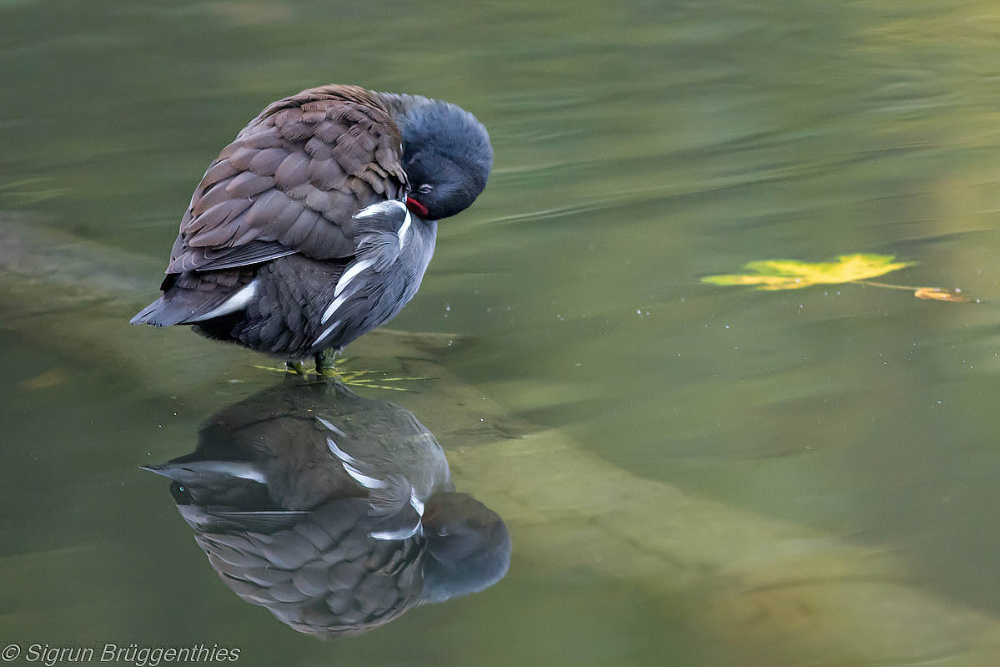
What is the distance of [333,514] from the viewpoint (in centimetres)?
299

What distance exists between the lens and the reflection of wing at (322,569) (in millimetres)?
2586

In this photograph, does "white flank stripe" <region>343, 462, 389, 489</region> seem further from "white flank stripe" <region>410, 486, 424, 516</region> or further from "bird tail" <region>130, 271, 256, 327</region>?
"bird tail" <region>130, 271, 256, 327</region>

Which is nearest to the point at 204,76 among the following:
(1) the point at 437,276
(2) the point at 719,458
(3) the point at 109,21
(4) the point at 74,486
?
(3) the point at 109,21

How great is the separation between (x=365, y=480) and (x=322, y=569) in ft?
1.61

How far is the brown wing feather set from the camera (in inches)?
138

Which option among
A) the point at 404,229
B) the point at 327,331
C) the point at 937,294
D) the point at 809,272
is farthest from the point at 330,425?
the point at 937,294

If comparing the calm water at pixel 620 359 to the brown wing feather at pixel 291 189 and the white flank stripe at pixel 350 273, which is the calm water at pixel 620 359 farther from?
the brown wing feather at pixel 291 189

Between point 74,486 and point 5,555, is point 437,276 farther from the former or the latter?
point 5,555

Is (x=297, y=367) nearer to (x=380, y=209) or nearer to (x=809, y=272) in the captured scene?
(x=380, y=209)

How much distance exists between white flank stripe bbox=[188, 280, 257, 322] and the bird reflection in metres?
0.35

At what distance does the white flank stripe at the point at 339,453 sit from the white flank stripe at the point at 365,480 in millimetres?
58

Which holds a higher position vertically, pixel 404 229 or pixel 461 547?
pixel 404 229

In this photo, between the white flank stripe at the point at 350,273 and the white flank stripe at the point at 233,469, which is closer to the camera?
the white flank stripe at the point at 233,469

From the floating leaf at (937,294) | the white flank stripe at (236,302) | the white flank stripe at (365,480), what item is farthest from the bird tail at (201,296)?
the floating leaf at (937,294)
